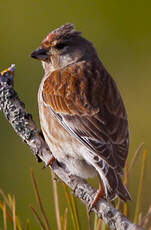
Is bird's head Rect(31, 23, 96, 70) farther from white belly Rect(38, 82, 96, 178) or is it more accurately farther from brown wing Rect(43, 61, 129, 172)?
white belly Rect(38, 82, 96, 178)

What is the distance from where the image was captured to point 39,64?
20.5 feet

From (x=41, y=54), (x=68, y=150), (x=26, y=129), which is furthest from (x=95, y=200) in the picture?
(x=41, y=54)

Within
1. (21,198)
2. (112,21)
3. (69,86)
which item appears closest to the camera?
(69,86)

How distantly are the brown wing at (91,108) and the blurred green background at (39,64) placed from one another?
1255 millimetres

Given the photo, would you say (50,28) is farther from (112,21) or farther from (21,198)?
(21,198)

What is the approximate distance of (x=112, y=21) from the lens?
6.01 m

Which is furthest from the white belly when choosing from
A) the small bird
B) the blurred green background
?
the blurred green background

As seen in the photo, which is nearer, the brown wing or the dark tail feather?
the dark tail feather

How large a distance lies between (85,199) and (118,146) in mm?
643

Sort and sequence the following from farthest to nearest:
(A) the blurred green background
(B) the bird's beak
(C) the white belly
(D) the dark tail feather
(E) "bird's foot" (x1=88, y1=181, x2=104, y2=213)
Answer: (A) the blurred green background
(B) the bird's beak
(C) the white belly
(D) the dark tail feather
(E) "bird's foot" (x1=88, y1=181, x2=104, y2=213)

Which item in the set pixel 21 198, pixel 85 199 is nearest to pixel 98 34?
pixel 21 198

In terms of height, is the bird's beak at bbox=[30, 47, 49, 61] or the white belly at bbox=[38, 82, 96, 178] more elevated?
the bird's beak at bbox=[30, 47, 49, 61]

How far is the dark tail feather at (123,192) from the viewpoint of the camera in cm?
306

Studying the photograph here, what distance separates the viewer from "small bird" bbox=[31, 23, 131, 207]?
140 inches
